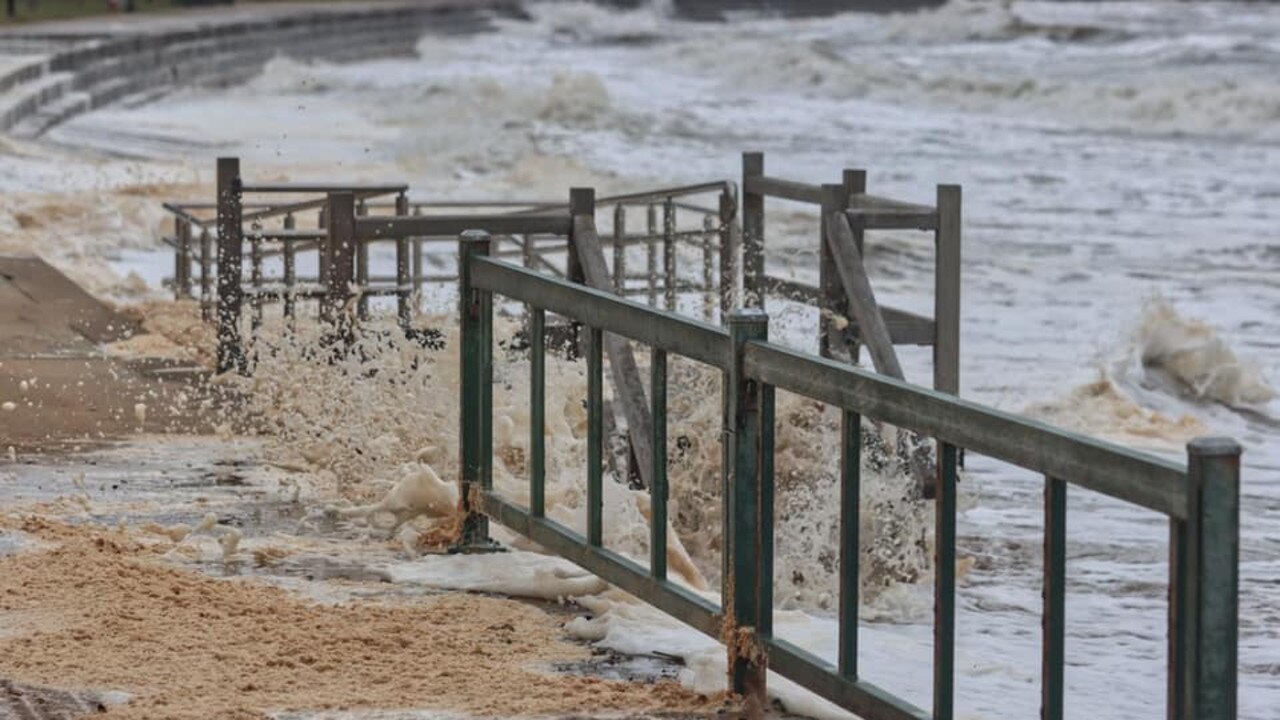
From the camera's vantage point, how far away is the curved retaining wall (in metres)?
31.9

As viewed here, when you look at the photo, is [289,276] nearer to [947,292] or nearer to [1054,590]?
[947,292]

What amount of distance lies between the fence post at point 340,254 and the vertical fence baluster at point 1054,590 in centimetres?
532

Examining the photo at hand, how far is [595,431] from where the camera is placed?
651 cm

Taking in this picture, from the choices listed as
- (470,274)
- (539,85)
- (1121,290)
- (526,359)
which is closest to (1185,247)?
(1121,290)

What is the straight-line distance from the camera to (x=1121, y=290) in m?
21.3

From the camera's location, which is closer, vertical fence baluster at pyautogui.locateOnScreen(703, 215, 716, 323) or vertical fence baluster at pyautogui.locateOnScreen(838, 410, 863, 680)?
vertical fence baluster at pyautogui.locateOnScreen(838, 410, 863, 680)

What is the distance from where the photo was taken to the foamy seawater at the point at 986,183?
967 centimetres

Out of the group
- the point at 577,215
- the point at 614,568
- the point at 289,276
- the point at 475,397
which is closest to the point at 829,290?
the point at 577,215

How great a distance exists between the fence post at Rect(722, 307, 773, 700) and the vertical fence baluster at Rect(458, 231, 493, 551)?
159 centimetres

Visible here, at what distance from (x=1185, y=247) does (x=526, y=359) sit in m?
15.8

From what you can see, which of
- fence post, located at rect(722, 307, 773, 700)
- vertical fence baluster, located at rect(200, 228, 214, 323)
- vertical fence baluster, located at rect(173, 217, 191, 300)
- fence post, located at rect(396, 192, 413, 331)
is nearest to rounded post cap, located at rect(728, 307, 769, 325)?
fence post, located at rect(722, 307, 773, 700)

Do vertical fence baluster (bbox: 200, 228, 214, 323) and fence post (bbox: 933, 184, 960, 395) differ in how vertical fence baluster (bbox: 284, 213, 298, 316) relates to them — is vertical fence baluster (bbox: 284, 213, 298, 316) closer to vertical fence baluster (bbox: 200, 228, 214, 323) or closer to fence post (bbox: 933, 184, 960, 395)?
vertical fence baluster (bbox: 200, 228, 214, 323)

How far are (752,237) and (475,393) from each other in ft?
17.4

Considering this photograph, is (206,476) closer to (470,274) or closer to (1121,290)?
(470,274)
